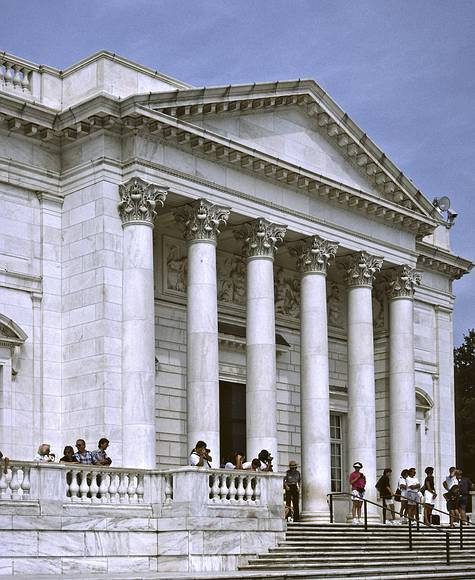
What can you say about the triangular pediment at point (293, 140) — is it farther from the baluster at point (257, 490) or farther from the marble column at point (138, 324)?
the baluster at point (257, 490)

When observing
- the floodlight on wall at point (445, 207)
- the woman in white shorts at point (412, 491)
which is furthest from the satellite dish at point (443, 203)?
the woman in white shorts at point (412, 491)

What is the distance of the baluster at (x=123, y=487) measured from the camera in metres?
25.6

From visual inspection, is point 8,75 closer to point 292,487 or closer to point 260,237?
point 260,237

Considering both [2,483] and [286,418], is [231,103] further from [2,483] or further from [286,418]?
[2,483]

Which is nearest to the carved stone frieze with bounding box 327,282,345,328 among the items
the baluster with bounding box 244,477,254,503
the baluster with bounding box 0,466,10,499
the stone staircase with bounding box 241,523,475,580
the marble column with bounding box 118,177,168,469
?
the stone staircase with bounding box 241,523,475,580

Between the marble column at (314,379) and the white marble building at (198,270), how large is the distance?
6 cm

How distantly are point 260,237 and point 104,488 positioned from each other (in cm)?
1077

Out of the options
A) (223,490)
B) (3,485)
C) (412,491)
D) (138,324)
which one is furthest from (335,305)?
(3,485)

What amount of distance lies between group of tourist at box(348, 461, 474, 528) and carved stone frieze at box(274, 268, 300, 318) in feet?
19.7

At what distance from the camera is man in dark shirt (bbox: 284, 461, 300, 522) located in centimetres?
3081

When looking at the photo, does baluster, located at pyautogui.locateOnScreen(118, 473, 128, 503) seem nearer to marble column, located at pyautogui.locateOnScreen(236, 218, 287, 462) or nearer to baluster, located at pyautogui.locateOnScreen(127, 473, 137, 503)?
baluster, located at pyautogui.locateOnScreen(127, 473, 137, 503)

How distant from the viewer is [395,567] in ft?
86.2

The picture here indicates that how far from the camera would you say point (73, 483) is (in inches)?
955

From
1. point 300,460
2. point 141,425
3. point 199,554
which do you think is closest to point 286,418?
point 300,460
